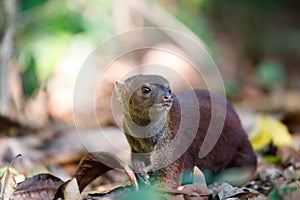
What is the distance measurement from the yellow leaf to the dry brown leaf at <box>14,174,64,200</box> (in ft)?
6.36

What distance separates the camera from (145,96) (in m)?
3.75

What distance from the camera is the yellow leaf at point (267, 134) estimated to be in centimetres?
501

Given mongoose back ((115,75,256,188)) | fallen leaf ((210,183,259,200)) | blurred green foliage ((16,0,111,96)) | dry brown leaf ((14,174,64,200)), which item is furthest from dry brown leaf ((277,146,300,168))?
blurred green foliage ((16,0,111,96))

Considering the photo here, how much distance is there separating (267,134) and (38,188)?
2.22 metres

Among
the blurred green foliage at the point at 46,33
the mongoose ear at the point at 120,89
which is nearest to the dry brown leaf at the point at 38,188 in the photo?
the mongoose ear at the point at 120,89

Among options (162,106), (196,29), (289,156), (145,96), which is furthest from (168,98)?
(196,29)

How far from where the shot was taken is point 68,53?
328 inches

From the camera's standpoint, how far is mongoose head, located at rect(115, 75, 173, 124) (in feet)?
12.0

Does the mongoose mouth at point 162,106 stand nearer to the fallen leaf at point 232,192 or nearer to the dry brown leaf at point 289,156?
the fallen leaf at point 232,192

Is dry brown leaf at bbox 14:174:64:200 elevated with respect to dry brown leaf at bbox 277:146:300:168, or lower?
lower

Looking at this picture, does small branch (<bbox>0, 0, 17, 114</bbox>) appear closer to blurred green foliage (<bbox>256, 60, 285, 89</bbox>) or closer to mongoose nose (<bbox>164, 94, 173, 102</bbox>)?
mongoose nose (<bbox>164, 94, 173, 102</bbox>)

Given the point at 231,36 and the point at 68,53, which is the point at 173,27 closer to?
the point at 68,53

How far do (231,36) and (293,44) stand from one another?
4.14 ft

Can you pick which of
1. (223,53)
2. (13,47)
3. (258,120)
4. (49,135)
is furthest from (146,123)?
(223,53)
